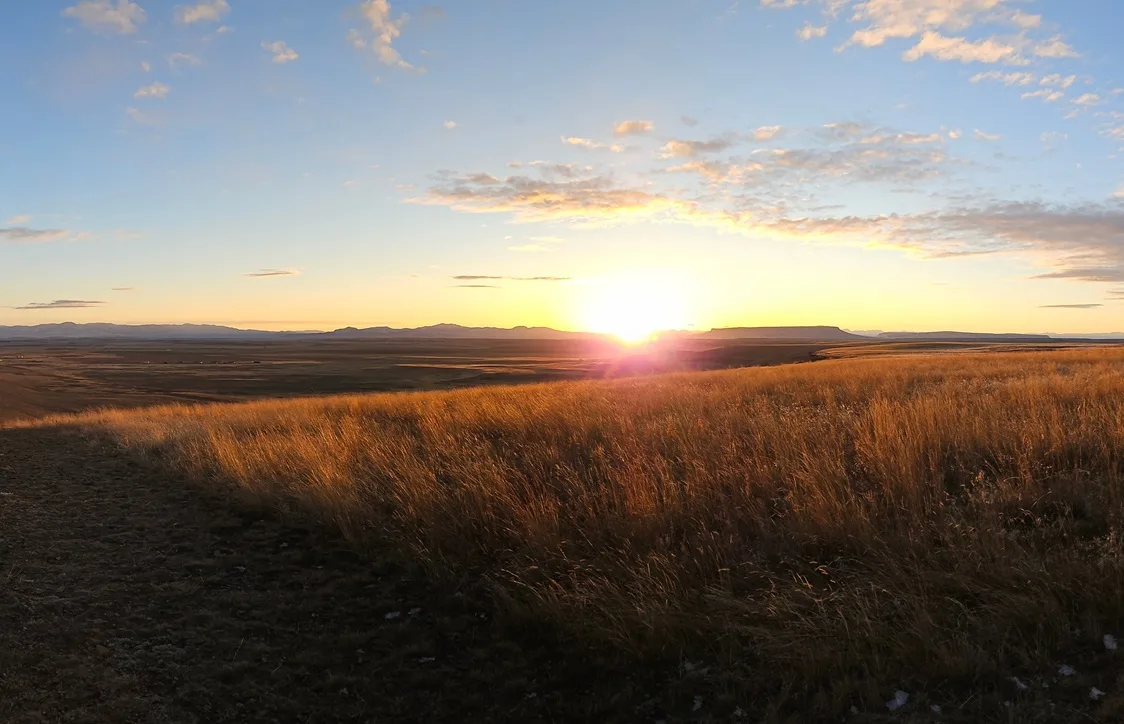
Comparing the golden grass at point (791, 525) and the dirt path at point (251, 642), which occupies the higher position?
the golden grass at point (791, 525)

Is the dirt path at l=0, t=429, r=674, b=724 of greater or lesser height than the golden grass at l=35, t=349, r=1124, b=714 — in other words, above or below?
below

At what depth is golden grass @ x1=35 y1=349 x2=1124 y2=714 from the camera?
3.35m

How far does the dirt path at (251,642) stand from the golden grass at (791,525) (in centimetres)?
45

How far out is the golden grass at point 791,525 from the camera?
3.35 meters

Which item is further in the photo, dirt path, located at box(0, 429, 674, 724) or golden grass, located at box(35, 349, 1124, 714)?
dirt path, located at box(0, 429, 674, 724)

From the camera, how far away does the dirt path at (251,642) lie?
357 cm

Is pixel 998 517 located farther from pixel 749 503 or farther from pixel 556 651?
pixel 556 651

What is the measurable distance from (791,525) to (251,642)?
13.1 ft

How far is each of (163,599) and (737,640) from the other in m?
4.49

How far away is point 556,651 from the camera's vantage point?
4066 mm

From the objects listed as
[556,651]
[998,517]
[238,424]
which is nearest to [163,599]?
[556,651]

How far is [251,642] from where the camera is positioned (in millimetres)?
4348

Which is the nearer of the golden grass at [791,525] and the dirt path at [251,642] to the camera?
the golden grass at [791,525]

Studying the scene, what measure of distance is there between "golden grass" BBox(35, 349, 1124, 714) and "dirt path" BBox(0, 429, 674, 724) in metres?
0.45
